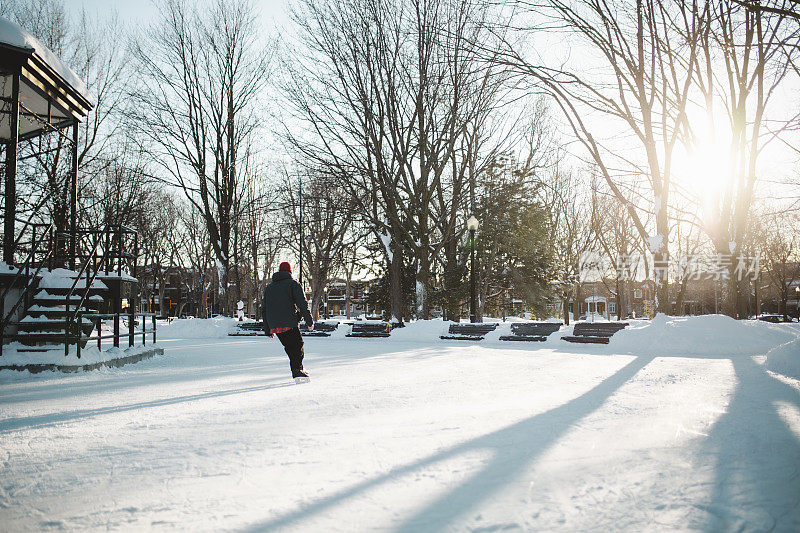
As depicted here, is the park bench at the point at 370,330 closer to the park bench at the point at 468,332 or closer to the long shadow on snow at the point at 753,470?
the park bench at the point at 468,332

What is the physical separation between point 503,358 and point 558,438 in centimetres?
723

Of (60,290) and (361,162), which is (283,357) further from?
(361,162)

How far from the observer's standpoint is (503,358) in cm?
1131

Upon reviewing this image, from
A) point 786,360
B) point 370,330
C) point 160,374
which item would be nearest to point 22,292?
point 160,374

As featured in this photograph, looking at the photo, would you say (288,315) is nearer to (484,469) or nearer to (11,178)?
(484,469)

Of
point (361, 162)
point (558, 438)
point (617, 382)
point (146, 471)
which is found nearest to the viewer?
point (146, 471)

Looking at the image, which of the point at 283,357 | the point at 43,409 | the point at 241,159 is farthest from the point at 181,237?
the point at 43,409

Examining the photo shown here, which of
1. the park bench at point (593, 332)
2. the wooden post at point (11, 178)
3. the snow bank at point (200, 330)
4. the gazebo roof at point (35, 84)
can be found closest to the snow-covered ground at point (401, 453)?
the wooden post at point (11, 178)

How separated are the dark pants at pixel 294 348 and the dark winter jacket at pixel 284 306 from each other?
0.41ft

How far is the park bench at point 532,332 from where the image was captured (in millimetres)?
16359

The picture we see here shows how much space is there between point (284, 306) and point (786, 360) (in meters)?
8.24

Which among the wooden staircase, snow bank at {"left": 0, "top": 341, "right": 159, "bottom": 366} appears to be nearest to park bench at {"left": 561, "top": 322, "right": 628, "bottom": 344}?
snow bank at {"left": 0, "top": 341, "right": 159, "bottom": 366}

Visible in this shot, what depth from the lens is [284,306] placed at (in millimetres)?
7637

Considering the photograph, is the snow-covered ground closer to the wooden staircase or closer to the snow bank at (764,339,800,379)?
the snow bank at (764,339,800,379)
